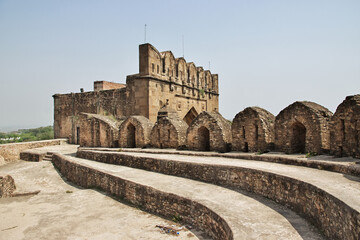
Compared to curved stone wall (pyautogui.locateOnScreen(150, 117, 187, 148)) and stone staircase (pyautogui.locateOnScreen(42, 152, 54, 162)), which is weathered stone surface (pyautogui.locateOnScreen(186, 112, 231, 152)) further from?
stone staircase (pyautogui.locateOnScreen(42, 152, 54, 162))

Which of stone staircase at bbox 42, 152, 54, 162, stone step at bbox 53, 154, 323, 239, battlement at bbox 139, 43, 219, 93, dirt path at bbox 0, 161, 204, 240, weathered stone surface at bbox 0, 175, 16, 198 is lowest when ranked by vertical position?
dirt path at bbox 0, 161, 204, 240

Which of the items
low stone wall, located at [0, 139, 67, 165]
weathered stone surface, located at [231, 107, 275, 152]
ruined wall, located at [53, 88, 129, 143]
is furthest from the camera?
ruined wall, located at [53, 88, 129, 143]

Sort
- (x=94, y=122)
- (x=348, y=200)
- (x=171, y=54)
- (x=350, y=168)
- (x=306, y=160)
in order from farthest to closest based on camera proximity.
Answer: (x=171, y=54) < (x=94, y=122) < (x=306, y=160) < (x=350, y=168) < (x=348, y=200)

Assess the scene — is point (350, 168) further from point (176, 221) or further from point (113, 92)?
point (113, 92)

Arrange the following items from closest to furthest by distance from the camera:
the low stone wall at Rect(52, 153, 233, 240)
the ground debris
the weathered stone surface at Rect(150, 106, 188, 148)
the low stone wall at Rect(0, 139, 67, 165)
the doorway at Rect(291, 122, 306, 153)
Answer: the low stone wall at Rect(52, 153, 233, 240), the ground debris, the doorway at Rect(291, 122, 306, 153), the weathered stone surface at Rect(150, 106, 188, 148), the low stone wall at Rect(0, 139, 67, 165)

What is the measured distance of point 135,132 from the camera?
1319 centimetres

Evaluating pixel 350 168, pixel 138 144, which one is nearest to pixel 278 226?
pixel 350 168

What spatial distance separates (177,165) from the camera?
8.89m

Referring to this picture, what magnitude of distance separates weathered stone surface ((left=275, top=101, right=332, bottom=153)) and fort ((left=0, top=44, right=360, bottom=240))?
29mm

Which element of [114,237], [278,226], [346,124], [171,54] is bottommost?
[114,237]

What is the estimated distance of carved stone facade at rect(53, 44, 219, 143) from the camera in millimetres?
14867

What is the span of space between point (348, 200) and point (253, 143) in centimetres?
558

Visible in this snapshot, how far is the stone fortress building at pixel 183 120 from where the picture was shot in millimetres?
7992

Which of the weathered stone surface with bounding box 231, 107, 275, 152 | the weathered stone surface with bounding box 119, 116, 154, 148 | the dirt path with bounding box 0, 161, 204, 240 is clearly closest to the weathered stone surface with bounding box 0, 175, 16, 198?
the dirt path with bounding box 0, 161, 204, 240
